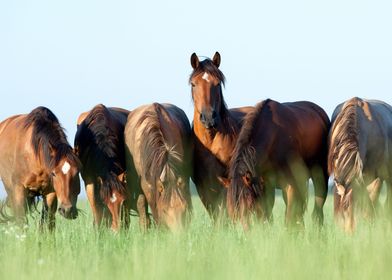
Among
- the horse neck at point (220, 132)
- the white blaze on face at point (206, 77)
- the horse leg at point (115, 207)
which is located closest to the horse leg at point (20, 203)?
the horse leg at point (115, 207)

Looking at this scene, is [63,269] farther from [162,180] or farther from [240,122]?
[240,122]

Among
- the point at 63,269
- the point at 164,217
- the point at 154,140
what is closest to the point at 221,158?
the point at 154,140

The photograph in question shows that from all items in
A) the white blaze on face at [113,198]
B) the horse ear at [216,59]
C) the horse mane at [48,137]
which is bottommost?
the white blaze on face at [113,198]

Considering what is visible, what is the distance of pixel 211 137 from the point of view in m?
11.4

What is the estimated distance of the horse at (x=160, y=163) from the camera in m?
9.47

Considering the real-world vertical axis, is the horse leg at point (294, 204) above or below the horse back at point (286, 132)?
below

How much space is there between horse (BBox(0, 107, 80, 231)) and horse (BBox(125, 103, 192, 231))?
0.92 meters

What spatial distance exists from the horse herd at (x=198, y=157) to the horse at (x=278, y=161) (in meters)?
0.02

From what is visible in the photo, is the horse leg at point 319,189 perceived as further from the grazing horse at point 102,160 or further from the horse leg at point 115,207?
the horse leg at point 115,207

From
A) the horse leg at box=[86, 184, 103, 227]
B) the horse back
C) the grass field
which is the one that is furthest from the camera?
the horse leg at box=[86, 184, 103, 227]

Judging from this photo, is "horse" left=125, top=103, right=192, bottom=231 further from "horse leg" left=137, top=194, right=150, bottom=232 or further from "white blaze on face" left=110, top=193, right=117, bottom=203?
"white blaze on face" left=110, top=193, right=117, bottom=203

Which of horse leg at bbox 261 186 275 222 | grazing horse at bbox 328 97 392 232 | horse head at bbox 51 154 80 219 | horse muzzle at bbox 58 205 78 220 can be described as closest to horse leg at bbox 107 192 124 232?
horse head at bbox 51 154 80 219

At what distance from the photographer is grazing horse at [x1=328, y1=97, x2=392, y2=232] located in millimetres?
9695

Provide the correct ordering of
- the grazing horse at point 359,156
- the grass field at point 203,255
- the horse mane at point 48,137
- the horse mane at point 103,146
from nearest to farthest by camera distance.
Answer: the grass field at point 203,255
the grazing horse at point 359,156
the horse mane at point 48,137
the horse mane at point 103,146
